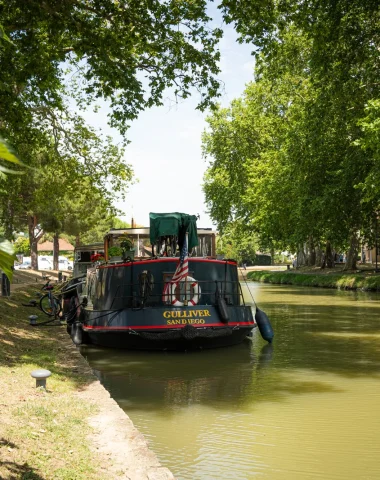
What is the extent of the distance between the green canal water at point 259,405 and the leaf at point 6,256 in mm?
5169

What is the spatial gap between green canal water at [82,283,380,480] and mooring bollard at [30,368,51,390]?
4.56 ft

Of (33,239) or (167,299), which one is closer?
(167,299)

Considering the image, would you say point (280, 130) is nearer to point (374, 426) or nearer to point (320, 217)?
point (320, 217)

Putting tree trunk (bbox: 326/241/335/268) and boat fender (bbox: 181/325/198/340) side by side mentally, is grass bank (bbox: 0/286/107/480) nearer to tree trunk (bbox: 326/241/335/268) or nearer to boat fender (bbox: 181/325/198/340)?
boat fender (bbox: 181/325/198/340)

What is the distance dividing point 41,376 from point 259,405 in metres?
3.46

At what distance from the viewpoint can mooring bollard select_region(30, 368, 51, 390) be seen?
295 inches

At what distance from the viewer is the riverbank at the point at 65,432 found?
4.81m

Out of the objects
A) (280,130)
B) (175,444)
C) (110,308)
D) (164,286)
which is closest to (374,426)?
(175,444)

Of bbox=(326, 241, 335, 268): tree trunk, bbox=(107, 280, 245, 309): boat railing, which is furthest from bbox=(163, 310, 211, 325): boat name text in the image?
bbox=(326, 241, 335, 268): tree trunk

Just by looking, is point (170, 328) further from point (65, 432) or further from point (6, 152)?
point (6, 152)

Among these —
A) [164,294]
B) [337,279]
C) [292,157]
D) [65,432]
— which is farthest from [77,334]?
[337,279]

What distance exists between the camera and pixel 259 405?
30.6ft

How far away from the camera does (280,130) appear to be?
48.6m

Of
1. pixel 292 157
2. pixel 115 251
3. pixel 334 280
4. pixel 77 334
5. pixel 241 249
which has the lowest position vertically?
pixel 77 334
